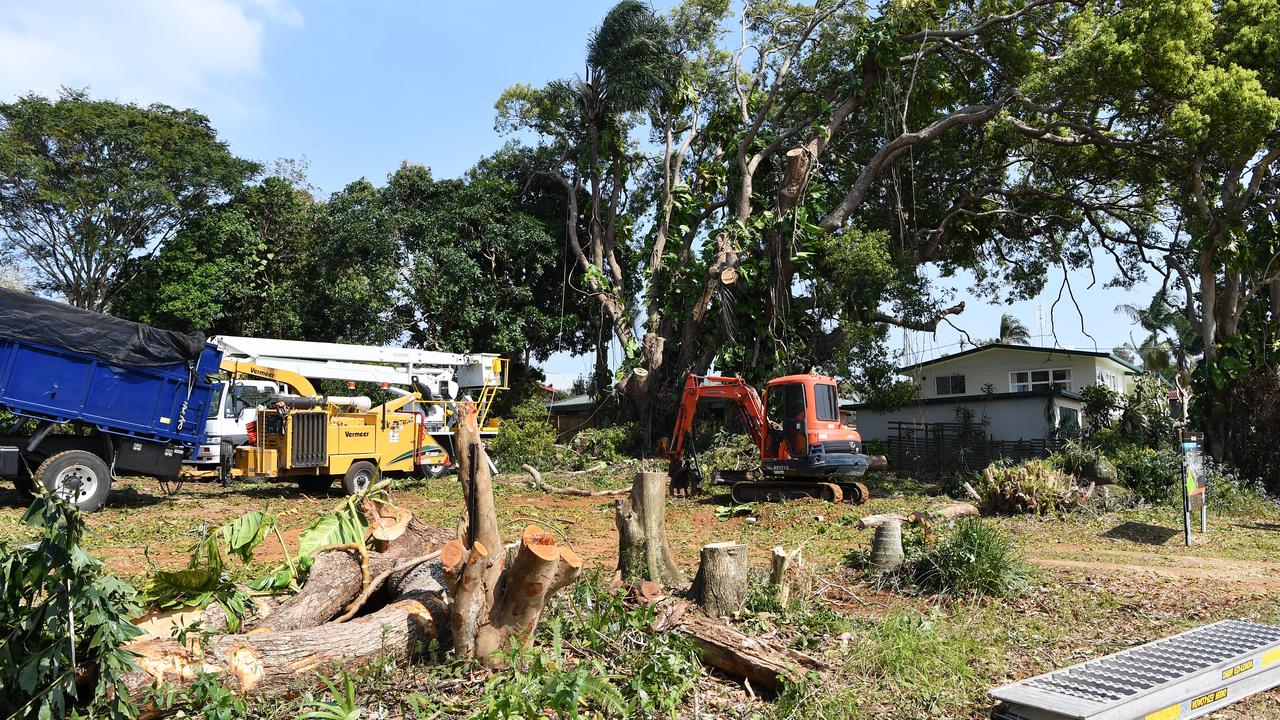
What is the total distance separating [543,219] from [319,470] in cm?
1656

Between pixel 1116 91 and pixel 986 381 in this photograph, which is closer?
pixel 1116 91

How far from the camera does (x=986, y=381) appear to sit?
2794 cm

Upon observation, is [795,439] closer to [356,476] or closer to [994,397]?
[356,476]

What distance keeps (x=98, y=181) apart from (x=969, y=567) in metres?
27.2

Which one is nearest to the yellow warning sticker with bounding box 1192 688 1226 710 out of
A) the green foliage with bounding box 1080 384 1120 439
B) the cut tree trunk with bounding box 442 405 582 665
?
the cut tree trunk with bounding box 442 405 582 665

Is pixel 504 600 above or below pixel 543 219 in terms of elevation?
below

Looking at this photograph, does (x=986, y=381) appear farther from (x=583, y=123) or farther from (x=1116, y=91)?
(x=583, y=123)

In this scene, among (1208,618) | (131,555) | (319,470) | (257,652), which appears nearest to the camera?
(257,652)

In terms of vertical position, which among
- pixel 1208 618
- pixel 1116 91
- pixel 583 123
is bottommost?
pixel 1208 618

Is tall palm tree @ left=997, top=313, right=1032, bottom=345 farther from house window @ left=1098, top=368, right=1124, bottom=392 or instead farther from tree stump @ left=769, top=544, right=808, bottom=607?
tree stump @ left=769, top=544, right=808, bottom=607

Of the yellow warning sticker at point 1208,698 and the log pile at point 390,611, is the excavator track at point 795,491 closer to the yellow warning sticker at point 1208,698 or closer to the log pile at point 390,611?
the yellow warning sticker at point 1208,698

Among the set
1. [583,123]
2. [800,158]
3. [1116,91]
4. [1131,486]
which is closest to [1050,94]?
[1116,91]

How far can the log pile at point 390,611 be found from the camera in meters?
4.70

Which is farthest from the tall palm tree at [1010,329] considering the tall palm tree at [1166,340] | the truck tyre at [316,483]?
the truck tyre at [316,483]
